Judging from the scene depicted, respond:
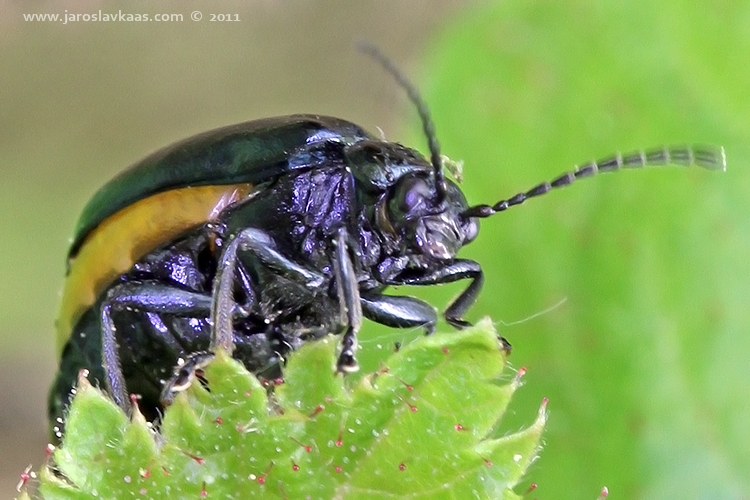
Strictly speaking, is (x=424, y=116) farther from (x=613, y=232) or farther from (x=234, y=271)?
(x=613, y=232)

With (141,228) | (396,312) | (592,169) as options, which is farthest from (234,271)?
(592,169)

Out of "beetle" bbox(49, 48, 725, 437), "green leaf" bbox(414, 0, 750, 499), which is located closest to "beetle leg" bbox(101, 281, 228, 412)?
"beetle" bbox(49, 48, 725, 437)

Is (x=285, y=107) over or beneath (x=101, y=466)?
over

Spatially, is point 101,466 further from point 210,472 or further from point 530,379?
point 530,379

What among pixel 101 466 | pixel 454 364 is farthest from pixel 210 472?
pixel 454 364

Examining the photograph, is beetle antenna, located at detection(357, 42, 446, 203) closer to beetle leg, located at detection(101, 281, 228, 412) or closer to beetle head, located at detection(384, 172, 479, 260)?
beetle head, located at detection(384, 172, 479, 260)

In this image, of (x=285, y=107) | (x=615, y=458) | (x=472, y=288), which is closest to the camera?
(x=472, y=288)

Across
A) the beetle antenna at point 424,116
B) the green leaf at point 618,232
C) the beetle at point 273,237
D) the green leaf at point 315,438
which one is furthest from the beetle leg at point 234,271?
the green leaf at point 618,232

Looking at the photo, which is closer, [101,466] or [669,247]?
[101,466]
